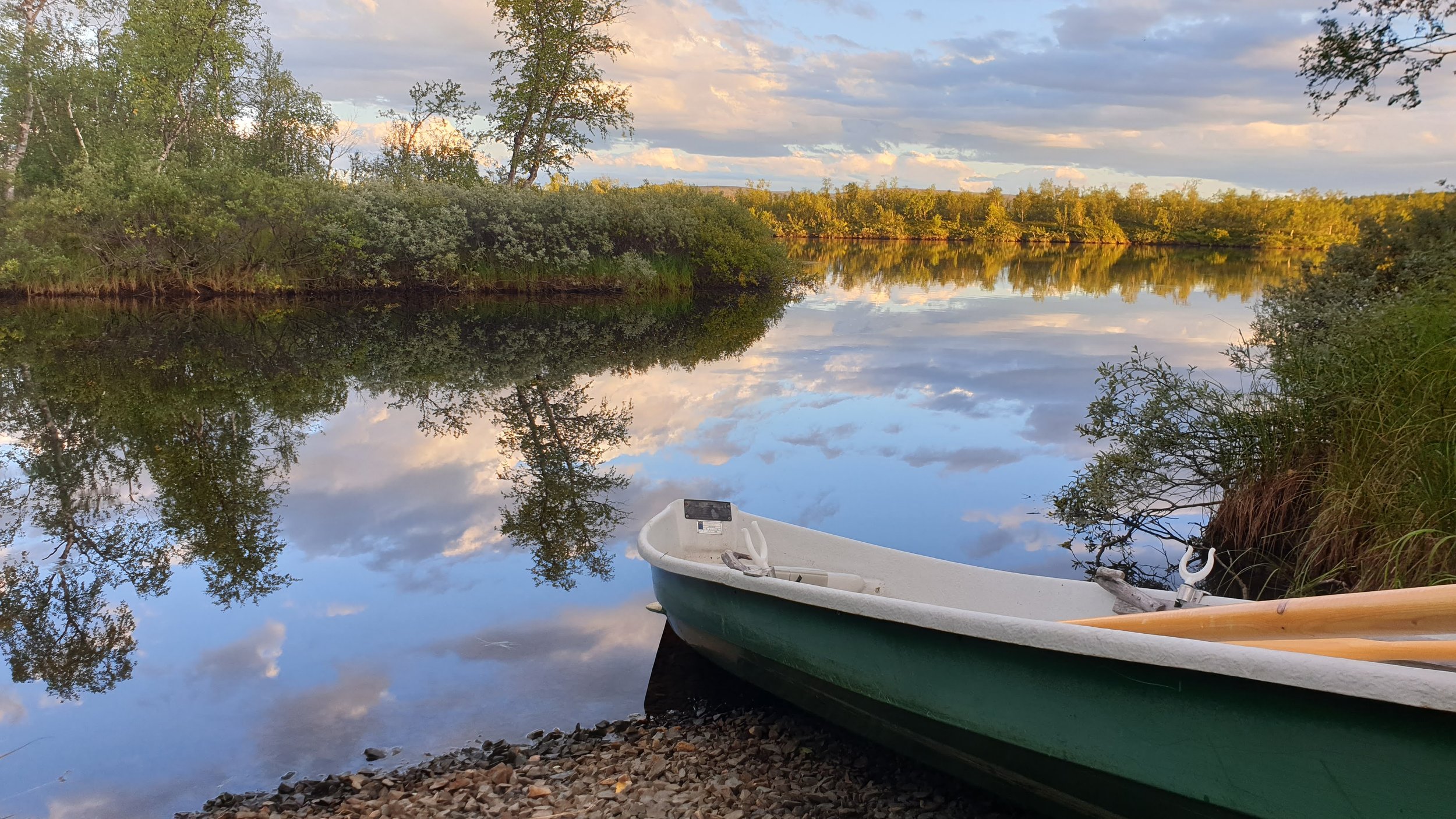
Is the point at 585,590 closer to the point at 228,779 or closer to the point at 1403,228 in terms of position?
the point at 228,779

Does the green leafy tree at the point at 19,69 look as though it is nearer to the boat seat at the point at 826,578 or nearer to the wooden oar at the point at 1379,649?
the boat seat at the point at 826,578

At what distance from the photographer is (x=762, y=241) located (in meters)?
30.1

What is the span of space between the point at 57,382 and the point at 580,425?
7.89m

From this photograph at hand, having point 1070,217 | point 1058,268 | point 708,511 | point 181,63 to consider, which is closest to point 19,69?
point 181,63

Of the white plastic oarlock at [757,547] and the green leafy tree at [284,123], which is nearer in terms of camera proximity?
the white plastic oarlock at [757,547]

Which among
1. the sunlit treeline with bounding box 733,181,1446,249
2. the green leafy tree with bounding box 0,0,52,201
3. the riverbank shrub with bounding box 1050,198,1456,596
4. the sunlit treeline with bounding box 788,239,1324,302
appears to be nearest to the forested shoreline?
the green leafy tree with bounding box 0,0,52,201

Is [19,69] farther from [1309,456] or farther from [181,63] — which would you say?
[1309,456]

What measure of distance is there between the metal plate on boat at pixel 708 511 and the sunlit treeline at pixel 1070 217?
268ft

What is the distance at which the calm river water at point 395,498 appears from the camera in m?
4.91

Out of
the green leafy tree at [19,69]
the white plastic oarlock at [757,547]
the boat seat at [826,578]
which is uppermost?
the green leafy tree at [19,69]

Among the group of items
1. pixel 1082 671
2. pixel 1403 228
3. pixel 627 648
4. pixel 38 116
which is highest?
pixel 38 116

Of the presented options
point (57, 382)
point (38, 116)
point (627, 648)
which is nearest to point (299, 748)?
point (627, 648)

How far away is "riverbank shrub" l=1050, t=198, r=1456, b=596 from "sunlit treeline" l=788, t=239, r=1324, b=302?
8178 mm

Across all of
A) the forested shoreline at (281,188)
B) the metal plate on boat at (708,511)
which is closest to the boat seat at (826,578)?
the metal plate on boat at (708,511)
